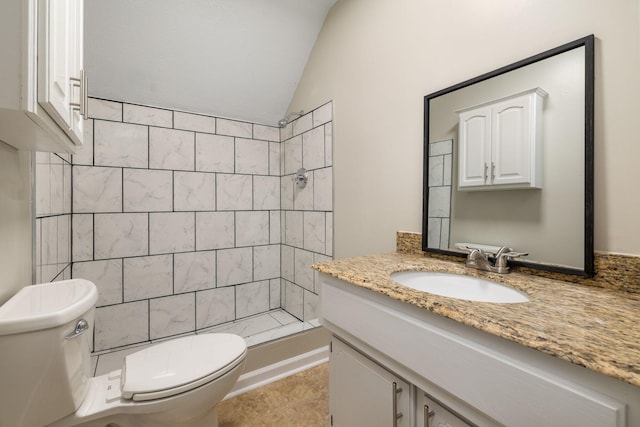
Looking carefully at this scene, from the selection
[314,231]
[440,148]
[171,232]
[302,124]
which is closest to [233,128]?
[302,124]

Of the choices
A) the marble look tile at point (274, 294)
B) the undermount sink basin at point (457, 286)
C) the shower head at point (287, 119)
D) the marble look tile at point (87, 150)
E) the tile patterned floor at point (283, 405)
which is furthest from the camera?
the marble look tile at point (274, 294)

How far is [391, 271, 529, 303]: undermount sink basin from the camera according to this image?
908 millimetres

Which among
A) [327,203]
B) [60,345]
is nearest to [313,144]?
[327,203]

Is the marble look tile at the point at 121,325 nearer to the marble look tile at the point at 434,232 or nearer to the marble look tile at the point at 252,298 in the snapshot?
the marble look tile at the point at 252,298

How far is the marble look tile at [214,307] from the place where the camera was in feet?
6.96

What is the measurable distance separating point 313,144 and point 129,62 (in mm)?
1244

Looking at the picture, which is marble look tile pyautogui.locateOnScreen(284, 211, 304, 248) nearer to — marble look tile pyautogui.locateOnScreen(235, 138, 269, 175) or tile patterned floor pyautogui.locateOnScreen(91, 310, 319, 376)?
marble look tile pyautogui.locateOnScreen(235, 138, 269, 175)

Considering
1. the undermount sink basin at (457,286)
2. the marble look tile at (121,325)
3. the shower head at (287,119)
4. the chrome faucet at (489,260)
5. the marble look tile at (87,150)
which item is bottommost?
the marble look tile at (121,325)

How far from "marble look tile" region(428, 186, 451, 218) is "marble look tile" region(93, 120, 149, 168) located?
1862 mm

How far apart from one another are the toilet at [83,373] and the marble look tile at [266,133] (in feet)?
5.41

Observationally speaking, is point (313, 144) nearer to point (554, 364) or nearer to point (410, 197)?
point (410, 197)

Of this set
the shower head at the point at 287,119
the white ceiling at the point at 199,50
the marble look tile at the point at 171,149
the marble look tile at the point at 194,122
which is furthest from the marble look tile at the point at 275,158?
the marble look tile at the point at 171,149

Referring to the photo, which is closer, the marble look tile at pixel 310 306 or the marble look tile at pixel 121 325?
the marble look tile at pixel 121 325

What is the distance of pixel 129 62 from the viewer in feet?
5.61
